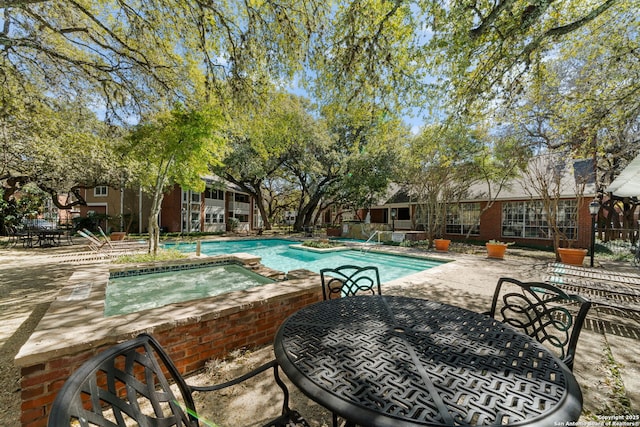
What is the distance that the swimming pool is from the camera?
364 inches

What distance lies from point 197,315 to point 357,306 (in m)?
1.52

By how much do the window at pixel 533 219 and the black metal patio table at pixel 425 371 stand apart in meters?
15.8

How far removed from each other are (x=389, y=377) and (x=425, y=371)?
0.20 meters

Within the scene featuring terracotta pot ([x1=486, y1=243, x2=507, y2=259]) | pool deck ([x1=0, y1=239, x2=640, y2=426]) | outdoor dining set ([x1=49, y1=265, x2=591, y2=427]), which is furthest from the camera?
terracotta pot ([x1=486, y1=243, x2=507, y2=259])

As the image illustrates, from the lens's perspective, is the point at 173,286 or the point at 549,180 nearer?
the point at 173,286

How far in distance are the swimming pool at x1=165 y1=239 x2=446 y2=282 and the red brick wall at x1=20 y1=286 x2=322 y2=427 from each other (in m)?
5.48

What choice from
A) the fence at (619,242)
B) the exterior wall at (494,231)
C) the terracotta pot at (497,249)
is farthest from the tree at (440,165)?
the fence at (619,242)

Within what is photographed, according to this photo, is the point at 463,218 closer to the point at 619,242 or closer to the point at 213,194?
the point at 619,242

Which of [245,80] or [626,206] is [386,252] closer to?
[245,80]

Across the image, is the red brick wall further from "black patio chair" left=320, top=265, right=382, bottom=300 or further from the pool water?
the pool water

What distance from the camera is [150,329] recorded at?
2102 mm

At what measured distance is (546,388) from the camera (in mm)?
1168

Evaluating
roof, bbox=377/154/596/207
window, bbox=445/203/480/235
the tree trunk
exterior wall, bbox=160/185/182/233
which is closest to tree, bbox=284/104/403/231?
roof, bbox=377/154/596/207

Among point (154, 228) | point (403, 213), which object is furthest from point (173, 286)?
point (403, 213)
